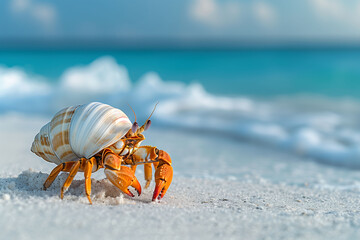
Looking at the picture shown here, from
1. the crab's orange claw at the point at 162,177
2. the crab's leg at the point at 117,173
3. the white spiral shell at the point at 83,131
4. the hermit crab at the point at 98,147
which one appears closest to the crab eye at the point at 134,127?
the hermit crab at the point at 98,147

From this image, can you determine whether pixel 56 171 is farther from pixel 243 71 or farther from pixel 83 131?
pixel 243 71

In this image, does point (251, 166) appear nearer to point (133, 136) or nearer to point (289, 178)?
point (289, 178)

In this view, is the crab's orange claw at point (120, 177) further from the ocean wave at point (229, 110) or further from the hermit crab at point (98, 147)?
the ocean wave at point (229, 110)

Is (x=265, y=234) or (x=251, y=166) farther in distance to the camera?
(x=251, y=166)

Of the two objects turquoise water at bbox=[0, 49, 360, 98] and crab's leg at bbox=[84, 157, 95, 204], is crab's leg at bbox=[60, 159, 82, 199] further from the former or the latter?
turquoise water at bbox=[0, 49, 360, 98]

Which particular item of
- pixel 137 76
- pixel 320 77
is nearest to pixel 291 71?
pixel 320 77

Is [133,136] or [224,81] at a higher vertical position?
[224,81]

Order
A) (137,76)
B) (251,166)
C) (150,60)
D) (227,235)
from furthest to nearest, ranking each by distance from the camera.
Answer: (150,60), (137,76), (251,166), (227,235)
